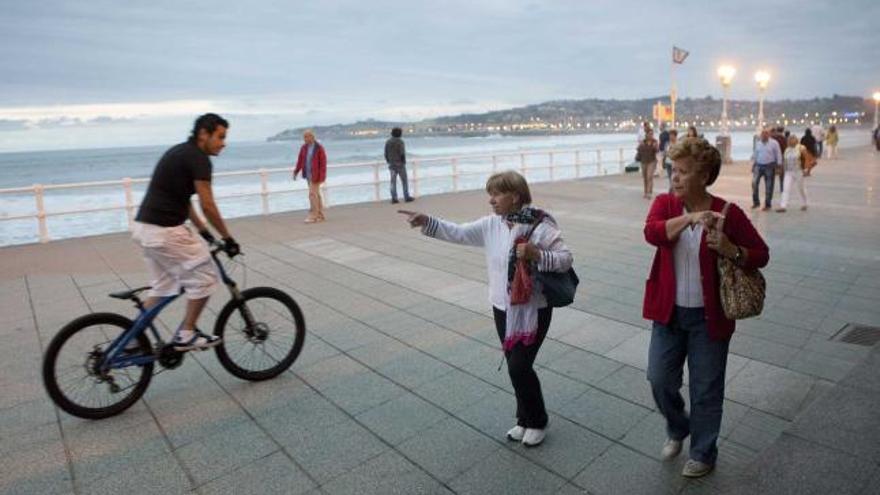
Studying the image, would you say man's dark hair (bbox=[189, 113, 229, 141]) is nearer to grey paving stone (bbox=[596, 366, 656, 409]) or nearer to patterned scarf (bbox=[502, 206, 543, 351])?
patterned scarf (bbox=[502, 206, 543, 351])

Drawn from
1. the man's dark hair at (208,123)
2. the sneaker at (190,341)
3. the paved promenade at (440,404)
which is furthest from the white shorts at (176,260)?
the paved promenade at (440,404)

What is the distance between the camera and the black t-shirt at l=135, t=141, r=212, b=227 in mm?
3596

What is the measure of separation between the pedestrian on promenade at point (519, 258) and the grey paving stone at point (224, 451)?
1449 millimetres

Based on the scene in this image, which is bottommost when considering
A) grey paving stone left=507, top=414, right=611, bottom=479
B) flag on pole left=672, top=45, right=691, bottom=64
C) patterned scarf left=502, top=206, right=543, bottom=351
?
grey paving stone left=507, top=414, right=611, bottom=479

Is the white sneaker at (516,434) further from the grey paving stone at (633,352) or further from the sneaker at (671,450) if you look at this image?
the grey paving stone at (633,352)

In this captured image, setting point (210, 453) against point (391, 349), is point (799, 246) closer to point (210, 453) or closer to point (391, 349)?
point (391, 349)

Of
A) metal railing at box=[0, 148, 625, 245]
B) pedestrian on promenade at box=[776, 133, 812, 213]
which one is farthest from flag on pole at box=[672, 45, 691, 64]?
pedestrian on promenade at box=[776, 133, 812, 213]

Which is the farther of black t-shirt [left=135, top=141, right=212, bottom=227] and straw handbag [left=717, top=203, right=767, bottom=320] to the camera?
black t-shirt [left=135, top=141, right=212, bottom=227]

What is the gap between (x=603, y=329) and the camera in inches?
200

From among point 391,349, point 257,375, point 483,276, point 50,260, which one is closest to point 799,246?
point 483,276

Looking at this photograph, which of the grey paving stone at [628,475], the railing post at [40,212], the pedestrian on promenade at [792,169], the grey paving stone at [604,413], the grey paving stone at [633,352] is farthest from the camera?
the pedestrian on promenade at [792,169]

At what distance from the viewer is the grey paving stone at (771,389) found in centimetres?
359

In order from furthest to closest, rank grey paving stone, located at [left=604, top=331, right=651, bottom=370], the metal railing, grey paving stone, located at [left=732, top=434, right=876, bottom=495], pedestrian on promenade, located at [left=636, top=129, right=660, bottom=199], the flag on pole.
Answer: the flag on pole → pedestrian on promenade, located at [left=636, top=129, right=660, bottom=199] → the metal railing → grey paving stone, located at [left=604, top=331, right=651, bottom=370] → grey paving stone, located at [left=732, top=434, right=876, bottom=495]

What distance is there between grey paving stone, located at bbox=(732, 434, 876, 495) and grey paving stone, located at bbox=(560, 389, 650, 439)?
711mm
